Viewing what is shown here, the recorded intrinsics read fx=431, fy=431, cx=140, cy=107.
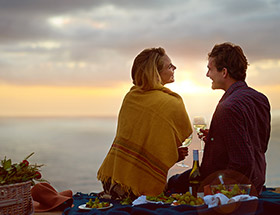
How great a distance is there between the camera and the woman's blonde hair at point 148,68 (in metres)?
3.71

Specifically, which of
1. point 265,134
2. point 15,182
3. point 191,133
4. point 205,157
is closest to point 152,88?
point 191,133

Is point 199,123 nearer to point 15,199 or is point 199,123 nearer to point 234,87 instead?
point 234,87

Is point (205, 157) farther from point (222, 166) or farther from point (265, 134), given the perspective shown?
point (265, 134)

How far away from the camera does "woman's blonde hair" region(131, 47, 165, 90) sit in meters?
3.71

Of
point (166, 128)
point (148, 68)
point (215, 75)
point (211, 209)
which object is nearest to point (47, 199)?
point (166, 128)

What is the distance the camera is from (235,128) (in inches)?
121

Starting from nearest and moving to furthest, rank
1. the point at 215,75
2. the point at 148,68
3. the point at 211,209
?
the point at 211,209, the point at 215,75, the point at 148,68

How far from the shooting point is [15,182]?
271 centimetres

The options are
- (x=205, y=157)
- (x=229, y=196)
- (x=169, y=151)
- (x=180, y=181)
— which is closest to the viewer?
(x=229, y=196)

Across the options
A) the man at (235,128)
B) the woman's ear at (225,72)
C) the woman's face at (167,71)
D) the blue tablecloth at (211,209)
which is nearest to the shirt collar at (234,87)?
the man at (235,128)

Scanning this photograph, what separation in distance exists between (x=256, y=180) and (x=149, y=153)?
0.93 metres

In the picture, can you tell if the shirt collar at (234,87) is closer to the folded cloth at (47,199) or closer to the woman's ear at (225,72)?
the woman's ear at (225,72)

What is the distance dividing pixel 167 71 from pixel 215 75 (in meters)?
0.46

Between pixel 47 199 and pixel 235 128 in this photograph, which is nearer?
pixel 235 128
